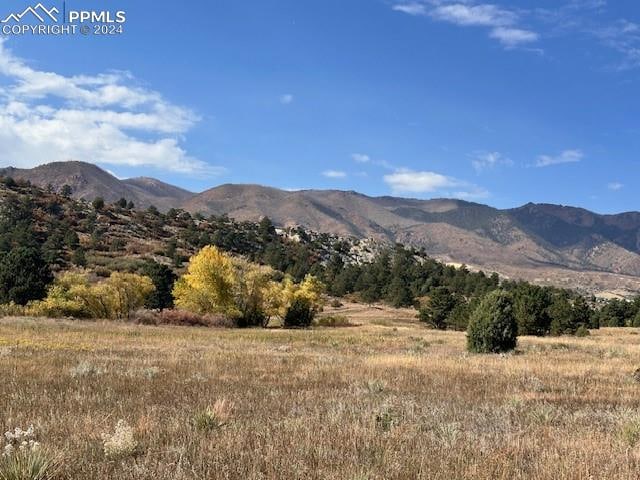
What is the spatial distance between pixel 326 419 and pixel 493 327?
19466mm

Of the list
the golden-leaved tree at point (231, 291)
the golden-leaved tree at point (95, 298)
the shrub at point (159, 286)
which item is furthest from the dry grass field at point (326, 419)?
the shrub at point (159, 286)

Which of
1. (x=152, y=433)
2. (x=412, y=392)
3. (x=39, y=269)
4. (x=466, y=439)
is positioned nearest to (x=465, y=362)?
(x=412, y=392)

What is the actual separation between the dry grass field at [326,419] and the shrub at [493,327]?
8421 millimetres

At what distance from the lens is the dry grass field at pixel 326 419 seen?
238 inches

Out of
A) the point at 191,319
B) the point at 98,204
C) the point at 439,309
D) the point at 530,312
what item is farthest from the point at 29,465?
the point at 98,204

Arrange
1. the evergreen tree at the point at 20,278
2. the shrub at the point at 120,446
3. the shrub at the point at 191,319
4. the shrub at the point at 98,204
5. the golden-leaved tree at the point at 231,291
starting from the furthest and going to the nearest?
the shrub at the point at 98,204
the evergreen tree at the point at 20,278
the golden-leaved tree at the point at 231,291
the shrub at the point at 191,319
the shrub at the point at 120,446

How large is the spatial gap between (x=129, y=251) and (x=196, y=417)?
4683 inches

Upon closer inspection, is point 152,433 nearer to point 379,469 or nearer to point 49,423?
point 49,423

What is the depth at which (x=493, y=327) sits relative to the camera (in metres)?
26.3

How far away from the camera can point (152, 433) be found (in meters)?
7.50

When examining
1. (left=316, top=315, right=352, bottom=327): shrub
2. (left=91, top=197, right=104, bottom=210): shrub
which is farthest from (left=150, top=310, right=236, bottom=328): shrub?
(left=91, top=197, right=104, bottom=210): shrub

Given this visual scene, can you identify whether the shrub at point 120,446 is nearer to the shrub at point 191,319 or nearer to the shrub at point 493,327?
the shrub at point 493,327

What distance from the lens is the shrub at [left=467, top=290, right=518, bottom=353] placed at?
26281 mm

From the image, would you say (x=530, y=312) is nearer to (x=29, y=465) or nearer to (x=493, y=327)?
(x=493, y=327)
